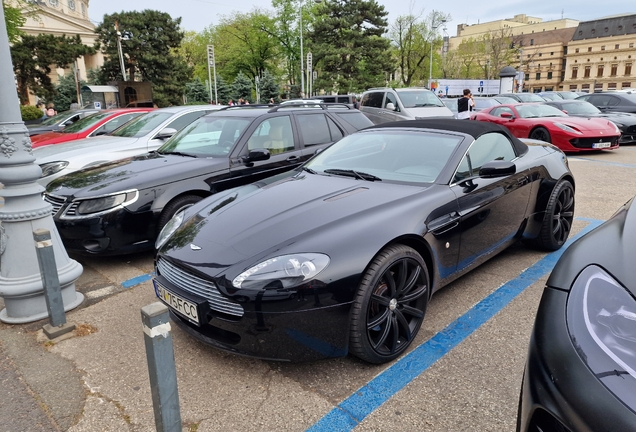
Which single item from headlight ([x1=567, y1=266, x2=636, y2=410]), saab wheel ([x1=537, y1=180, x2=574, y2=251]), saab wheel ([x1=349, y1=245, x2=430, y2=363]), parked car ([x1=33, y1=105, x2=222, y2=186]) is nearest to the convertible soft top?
saab wheel ([x1=537, y1=180, x2=574, y2=251])

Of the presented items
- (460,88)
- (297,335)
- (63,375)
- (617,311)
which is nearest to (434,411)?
(297,335)

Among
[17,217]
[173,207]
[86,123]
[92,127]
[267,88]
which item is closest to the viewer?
[17,217]

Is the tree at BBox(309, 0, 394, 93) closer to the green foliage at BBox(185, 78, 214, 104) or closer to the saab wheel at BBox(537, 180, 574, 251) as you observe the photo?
the green foliage at BBox(185, 78, 214, 104)

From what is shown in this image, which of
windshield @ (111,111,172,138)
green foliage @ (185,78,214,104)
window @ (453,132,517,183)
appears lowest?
window @ (453,132,517,183)

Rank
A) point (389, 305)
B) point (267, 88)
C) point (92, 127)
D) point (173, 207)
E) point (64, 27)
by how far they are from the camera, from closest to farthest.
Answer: point (389, 305)
point (173, 207)
point (92, 127)
point (267, 88)
point (64, 27)

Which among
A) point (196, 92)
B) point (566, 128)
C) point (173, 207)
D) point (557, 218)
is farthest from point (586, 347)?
point (196, 92)

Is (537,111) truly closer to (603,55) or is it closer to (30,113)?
(30,113)

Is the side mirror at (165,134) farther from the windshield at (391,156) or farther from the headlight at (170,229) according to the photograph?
the headlight at (170,229)

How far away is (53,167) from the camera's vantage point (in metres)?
6.28

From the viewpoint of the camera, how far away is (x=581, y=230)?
17.3 ft

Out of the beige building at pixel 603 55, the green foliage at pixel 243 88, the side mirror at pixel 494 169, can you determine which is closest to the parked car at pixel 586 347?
the side mirror at pixel 494 169

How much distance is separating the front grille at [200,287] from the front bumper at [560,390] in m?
1.43

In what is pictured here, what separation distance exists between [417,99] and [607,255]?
12825 mm

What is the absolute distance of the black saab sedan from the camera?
2.39 meters
